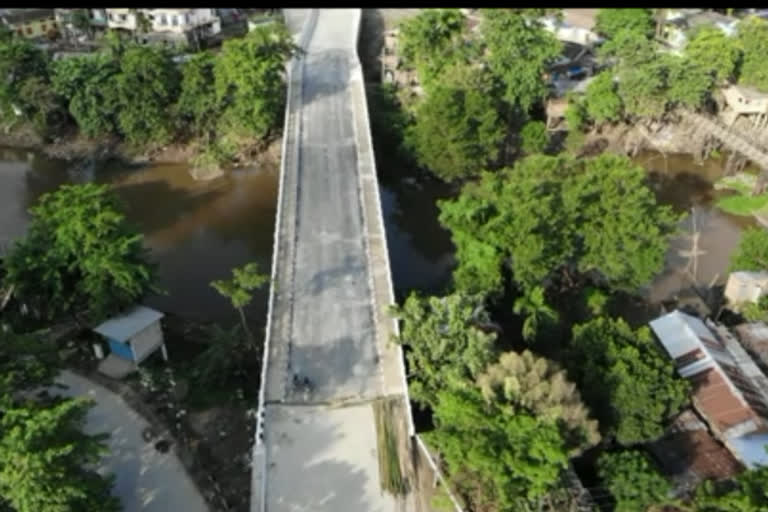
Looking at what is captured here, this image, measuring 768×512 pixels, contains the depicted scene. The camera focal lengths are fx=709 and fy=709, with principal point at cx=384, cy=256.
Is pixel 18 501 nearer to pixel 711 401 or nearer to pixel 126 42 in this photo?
pixel 711 401

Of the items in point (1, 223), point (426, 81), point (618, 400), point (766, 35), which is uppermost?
point (766, 35)

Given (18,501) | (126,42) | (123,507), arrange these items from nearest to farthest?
(18,501) < (123,507) < (126,42)

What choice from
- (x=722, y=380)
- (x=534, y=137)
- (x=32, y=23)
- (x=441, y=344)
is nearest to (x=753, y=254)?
(x=722, y=380)

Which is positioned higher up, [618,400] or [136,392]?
[618,400]

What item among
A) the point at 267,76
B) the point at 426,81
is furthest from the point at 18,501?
the point at 426,81

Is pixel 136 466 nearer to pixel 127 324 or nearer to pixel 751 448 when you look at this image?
pixel 127 324

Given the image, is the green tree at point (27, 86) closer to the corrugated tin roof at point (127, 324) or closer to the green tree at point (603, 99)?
the corrugated tin roof at point (127, 324)

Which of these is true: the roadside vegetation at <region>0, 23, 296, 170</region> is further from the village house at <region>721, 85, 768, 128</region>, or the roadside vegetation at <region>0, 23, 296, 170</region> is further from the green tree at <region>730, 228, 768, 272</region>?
the village house at <region>721, 85, 768, 128</region>
